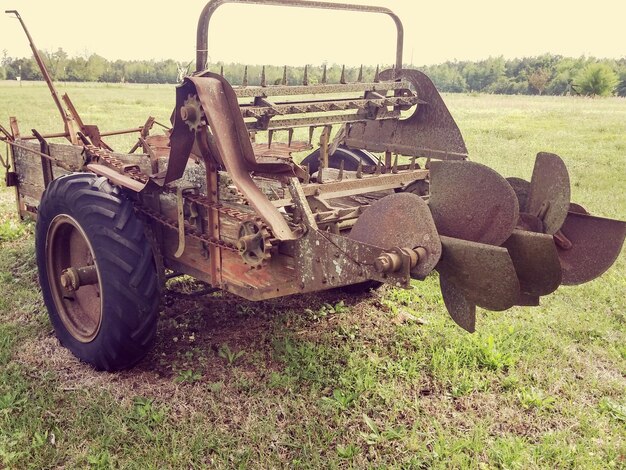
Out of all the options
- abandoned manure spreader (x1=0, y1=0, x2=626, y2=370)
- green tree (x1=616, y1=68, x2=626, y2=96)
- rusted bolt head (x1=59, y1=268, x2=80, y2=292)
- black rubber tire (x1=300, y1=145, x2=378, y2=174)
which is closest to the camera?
abandoned manure spreader (x1=0, y1=0, x2=626, y2=370)

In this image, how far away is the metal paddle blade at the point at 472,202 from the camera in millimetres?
2600

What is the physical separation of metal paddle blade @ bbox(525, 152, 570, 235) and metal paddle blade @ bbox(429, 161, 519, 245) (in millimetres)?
510

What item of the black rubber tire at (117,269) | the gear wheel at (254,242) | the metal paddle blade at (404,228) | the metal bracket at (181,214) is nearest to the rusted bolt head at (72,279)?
the black rubber tire at (117,269)

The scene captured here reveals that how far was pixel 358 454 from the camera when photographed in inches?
113

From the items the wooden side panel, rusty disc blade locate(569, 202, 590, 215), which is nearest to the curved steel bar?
the wooden side panel

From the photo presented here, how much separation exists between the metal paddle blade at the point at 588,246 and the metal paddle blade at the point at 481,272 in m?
0.84

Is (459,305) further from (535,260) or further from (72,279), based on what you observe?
(72,279)

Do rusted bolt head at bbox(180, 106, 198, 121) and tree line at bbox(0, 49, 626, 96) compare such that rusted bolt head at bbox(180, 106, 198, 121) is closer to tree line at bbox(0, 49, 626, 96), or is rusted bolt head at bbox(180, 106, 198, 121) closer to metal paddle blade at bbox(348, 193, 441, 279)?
metal paddle blade at bbox(348, 193, 441, 279)

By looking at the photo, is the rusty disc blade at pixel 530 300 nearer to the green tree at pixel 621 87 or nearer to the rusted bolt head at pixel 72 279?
the rusted bolt head at pixel 72 279

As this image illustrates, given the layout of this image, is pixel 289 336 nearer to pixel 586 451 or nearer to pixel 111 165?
pixel 111 165

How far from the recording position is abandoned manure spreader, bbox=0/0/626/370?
8.31 feet

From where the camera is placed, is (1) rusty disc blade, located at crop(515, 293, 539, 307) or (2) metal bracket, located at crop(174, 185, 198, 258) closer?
(1) rusty disc blade, located at crop(515, 293, 539, 307)

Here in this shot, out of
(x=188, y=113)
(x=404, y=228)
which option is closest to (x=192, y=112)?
(x=188, y=113)

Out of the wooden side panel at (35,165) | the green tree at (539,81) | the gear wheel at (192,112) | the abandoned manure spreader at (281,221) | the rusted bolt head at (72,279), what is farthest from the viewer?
the green tree at (539,81)
